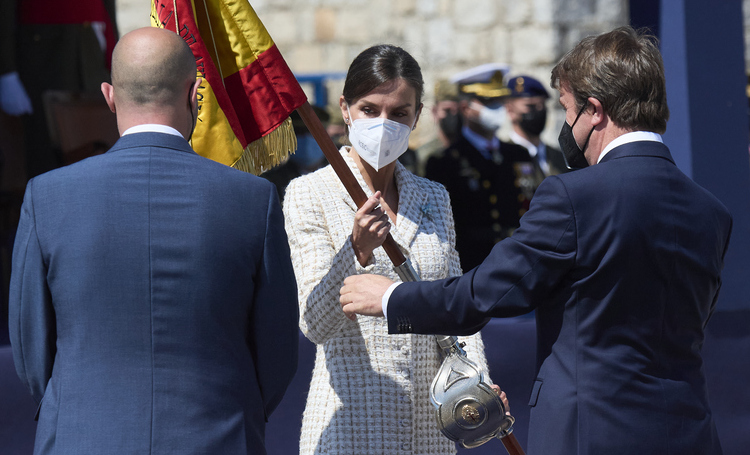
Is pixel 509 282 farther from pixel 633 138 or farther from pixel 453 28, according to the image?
pixel 453 28

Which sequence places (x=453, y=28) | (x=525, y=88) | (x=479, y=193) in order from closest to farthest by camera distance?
(x=479, y=193) < (x=525, y=88) < (x=453, y=28)

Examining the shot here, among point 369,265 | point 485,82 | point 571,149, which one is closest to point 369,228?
point 369,265

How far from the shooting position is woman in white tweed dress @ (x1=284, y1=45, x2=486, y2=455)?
2322mm

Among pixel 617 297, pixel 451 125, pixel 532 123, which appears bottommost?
pixel 532 123

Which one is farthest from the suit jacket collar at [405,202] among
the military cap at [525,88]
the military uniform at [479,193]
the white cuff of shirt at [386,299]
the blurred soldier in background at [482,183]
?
the military cap at [525,88]

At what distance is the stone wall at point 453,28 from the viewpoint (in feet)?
28.4

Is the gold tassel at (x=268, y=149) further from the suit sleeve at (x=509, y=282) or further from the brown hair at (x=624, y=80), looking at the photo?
the brown hair at (x=624, y=80)

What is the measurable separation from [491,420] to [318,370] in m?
0.51

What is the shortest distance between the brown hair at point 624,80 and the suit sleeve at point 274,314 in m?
0.82

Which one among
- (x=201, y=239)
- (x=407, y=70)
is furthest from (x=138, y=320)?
(x=407, y=70)

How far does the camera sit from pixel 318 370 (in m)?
2.45

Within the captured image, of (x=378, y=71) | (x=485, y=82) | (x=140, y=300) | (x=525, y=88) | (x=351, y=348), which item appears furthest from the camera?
(x=485, y=82)

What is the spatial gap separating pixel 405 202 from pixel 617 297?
0.87 m

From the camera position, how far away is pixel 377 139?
8.16ft
